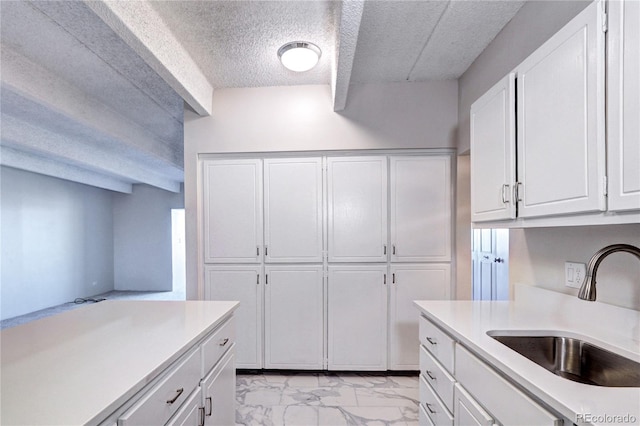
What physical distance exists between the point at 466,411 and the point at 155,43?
249 centimetres

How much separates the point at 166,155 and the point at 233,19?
3.21 m

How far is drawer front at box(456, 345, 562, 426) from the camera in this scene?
0.88 meters

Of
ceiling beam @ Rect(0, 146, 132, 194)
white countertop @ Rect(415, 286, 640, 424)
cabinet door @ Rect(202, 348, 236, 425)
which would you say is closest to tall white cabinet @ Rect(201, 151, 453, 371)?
white countertop @ Rect(415, 286, 640, 424)

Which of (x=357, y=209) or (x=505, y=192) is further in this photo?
(x=357, y=209)

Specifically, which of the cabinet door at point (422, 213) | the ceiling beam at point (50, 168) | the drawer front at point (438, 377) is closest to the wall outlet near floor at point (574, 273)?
the drawer front at point (438, 377)

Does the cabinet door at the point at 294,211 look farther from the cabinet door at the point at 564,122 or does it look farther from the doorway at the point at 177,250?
the doorway at the point at 177,250

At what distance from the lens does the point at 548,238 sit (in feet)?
5.45

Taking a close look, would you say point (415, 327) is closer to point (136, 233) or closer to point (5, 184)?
point (5, 184)

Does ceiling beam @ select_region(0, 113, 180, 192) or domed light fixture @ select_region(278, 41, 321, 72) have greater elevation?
domed light fixture @ select_region(278, 41, 321, 72)

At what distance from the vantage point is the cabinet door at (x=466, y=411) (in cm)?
111

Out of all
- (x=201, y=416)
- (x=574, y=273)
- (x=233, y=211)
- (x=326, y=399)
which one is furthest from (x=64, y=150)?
(x=574, y=273)

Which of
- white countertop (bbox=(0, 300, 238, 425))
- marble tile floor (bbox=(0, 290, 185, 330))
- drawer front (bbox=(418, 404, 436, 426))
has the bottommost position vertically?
marble tile floor (bbox=(0, 290, 185, 330))

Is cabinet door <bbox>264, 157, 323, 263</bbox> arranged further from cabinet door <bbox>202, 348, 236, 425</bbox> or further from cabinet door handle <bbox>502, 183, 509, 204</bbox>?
cabinet door handle <bbox>502, 183, 509, 204</bbox>

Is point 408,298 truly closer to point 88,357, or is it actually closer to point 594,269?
point 594,269
